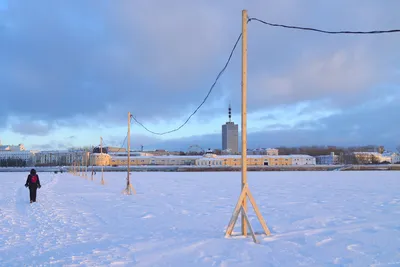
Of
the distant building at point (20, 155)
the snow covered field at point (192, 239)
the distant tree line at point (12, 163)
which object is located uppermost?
the distant building at point (20, 155)

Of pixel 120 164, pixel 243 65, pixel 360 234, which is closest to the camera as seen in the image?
pixel 360 234

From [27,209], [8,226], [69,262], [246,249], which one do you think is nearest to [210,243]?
[246,249]

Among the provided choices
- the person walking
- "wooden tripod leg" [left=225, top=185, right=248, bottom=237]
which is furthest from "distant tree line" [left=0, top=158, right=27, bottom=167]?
"wooden tripod leg" [left=225, top=185, right=248, bottom=237]

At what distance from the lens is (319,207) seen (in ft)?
45.3

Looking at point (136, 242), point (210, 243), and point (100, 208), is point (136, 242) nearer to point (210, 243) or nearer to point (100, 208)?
point (210, 243)

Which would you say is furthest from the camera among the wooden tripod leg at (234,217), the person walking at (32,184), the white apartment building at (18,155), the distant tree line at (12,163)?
the white apartment building at (18,155)

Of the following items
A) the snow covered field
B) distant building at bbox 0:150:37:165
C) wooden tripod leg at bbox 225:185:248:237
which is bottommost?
the snow covered field

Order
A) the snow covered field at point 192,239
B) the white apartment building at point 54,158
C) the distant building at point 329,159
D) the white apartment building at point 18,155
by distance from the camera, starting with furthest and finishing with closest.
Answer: the white apartment building at point 18,155, the distant building at point 329,159, the white apartment building at point 54,158, the snow covered field at point 192,239

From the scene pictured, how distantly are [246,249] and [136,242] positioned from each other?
2274 mm

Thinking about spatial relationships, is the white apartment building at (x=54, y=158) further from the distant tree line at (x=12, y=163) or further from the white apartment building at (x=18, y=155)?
the distant tree line at (x=12, y=163)

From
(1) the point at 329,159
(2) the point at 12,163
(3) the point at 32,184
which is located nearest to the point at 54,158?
(2) the point at 12,163

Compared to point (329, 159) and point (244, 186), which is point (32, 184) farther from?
point (329, 159)

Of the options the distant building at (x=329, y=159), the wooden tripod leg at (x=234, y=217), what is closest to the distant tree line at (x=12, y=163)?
the distant building at (x=329, y=159)

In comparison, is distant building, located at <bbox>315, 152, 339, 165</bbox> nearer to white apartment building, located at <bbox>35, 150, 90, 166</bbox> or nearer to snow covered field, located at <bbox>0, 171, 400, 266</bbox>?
white apartment building, located at <bbox>35, 150, 90, 166</bbox>
